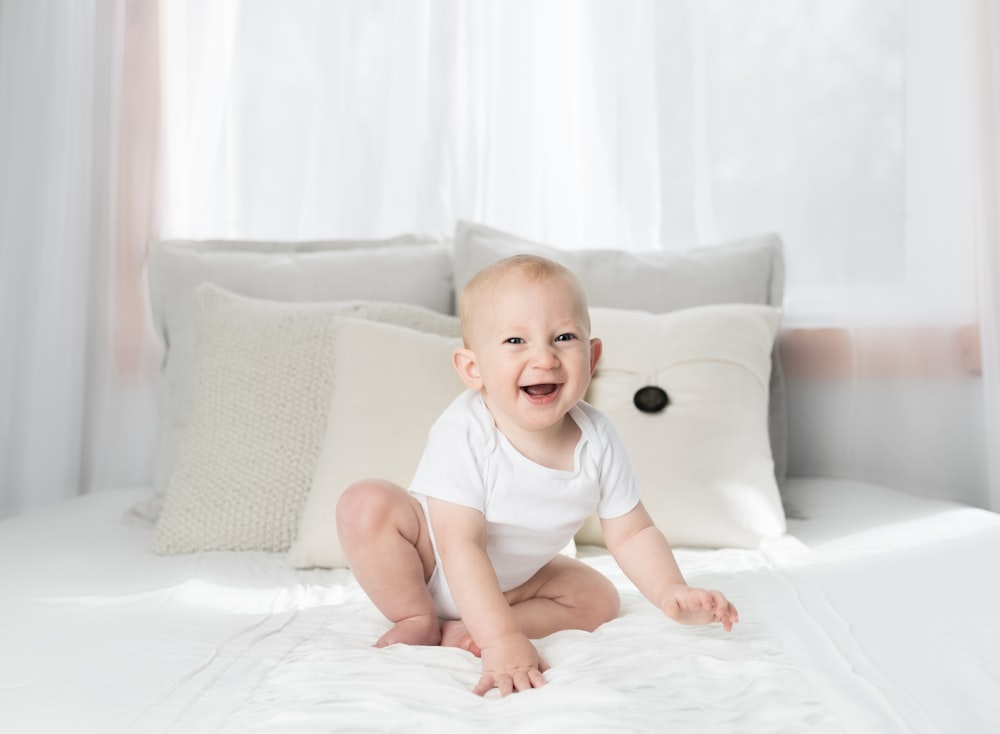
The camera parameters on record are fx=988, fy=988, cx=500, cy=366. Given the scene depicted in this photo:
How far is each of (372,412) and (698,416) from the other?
0.51 m

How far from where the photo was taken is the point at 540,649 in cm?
99

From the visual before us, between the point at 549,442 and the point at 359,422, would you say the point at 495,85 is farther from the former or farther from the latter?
the point at 549,442

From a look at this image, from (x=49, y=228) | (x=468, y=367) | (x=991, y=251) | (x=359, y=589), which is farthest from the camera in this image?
(x=49, y=228)

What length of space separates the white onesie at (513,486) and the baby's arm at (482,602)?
0.02 meters

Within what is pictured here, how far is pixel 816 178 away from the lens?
210 centimetres

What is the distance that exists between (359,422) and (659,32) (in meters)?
1.16

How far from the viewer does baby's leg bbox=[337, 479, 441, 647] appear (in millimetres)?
1081

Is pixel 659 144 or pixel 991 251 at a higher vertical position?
pixel 659 144

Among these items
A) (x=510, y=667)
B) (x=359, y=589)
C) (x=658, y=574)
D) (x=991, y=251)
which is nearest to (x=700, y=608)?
(x=658, y=574)

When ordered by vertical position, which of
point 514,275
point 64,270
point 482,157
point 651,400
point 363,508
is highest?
point 482,157

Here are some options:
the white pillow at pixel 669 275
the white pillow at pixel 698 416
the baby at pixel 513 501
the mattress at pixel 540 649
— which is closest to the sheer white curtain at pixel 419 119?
the white pillow at pixel 669 275

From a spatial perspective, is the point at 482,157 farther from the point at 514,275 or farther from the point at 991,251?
the point at 514,275

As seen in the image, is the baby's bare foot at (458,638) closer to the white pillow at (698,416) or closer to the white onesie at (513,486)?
the white onesie at (513,486)

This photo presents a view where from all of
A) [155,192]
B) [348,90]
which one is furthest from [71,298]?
[348,90]
